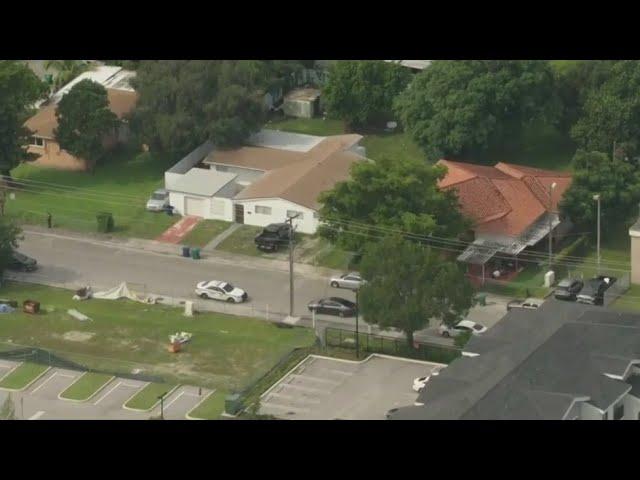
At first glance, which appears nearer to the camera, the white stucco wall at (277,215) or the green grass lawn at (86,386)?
the green grass lawn at (86,386)

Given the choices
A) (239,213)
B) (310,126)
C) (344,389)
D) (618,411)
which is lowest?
(344,389)

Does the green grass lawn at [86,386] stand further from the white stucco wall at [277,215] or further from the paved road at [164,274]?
the white stucco wall at [277,215]

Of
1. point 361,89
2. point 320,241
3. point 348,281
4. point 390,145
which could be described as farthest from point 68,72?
point 348,281

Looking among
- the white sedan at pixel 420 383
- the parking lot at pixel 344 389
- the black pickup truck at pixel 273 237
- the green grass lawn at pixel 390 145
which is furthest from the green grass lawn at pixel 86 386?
the green grass lawn at pixel 390 145

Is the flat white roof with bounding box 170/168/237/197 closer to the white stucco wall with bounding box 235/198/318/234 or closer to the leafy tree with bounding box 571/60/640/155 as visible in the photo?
the white stucco wall with bounding box 235/198/318/234

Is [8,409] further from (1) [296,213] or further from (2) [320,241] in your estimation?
(1) [296,213]
